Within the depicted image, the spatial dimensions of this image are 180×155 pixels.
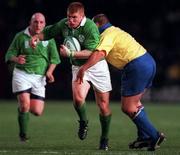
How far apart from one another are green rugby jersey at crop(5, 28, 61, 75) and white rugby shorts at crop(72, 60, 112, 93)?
1.90 m

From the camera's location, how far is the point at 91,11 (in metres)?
35.3

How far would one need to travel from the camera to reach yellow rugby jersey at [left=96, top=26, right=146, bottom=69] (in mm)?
13453

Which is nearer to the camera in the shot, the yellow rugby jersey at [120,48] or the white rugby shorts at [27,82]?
the yellow rugby jersey at [120,48]

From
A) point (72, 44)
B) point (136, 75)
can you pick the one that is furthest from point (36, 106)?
point (136, 75)

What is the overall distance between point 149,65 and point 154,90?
1961 cm

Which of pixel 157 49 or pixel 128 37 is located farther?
pixel 157 49

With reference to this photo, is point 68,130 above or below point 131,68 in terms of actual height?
below

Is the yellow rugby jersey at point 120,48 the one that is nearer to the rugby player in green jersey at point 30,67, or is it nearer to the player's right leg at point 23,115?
the rugby player in green jersey at point 30,67

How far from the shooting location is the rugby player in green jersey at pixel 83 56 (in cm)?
1362

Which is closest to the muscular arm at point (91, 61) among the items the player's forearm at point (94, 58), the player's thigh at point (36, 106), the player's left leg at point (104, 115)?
the player's forearm at point (94, 58)

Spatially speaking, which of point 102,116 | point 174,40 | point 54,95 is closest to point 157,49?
point 174,40

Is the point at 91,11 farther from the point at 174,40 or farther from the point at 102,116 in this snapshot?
the point at 102,116

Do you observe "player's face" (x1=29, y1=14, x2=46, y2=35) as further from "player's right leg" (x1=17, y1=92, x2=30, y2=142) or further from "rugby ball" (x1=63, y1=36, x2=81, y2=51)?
"rugby ball" (x1=63, y1=36, x2=81, y2=51)

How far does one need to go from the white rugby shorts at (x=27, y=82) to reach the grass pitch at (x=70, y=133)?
35.4 inches
